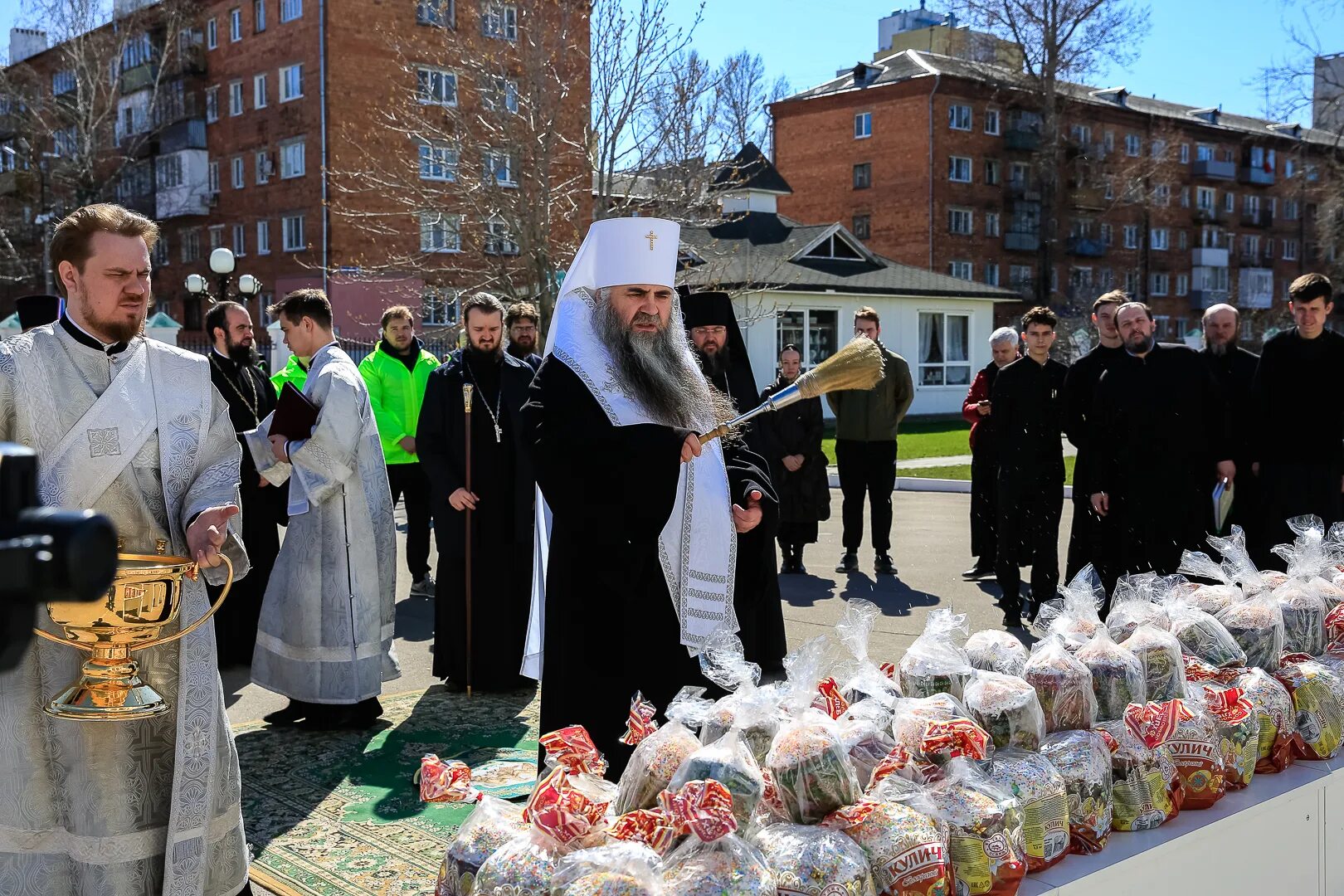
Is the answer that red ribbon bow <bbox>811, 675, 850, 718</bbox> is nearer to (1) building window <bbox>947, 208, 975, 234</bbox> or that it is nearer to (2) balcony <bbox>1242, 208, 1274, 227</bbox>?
(1) building window <bbox>947, 208, 975, 234</bbox>

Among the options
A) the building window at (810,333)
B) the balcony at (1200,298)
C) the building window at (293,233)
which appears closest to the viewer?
the building window at (810,333)

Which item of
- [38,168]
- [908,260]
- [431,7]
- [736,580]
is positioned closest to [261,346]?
[38,168]

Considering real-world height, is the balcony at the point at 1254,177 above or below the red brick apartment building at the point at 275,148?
above

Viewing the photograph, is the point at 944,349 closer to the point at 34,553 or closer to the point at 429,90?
the point at 429,90

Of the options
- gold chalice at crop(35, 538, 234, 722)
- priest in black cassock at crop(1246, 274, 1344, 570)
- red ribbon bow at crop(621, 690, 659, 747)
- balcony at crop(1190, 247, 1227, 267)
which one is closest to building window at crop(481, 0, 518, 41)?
priest in black cassock at crop(1246, 274, 1344, 570)

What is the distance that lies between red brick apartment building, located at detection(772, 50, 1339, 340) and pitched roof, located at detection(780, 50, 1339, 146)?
4.6 inches

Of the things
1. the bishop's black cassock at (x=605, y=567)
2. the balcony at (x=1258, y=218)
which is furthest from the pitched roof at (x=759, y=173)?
the balcony at (x=1258, y=218)

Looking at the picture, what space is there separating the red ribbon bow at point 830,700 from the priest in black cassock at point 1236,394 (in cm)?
543

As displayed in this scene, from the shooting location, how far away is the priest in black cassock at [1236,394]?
827cm

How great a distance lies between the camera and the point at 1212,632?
12.2ft

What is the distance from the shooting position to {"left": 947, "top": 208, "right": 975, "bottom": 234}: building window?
5059cm

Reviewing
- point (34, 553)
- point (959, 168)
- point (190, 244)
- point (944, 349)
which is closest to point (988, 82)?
point (959, 168)

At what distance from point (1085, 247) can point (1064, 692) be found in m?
56.5

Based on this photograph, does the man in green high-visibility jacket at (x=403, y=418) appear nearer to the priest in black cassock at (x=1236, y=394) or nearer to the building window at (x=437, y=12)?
the priest in black cassock at (x=1236, y=394)
